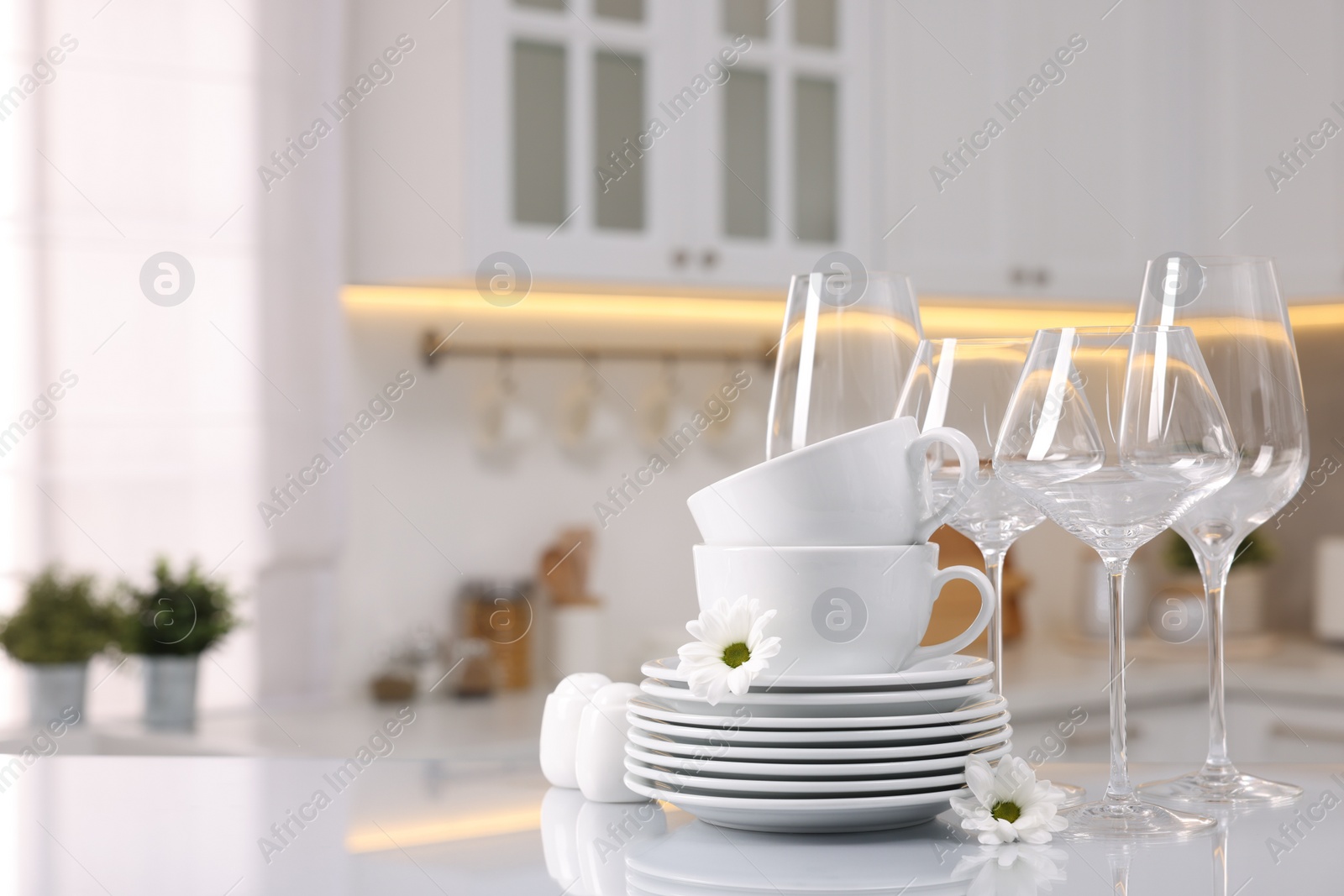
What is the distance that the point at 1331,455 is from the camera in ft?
10.3

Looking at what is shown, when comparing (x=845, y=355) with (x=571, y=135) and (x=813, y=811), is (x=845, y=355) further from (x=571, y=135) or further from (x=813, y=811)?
(x=571, y=135)

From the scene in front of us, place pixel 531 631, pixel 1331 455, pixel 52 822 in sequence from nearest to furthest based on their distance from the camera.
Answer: pixel 52 822 < pixel 531 631 < pixel 1331 455

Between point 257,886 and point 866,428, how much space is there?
34 cm

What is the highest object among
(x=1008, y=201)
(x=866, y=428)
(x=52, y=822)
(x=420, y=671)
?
(x=1008, y=201)

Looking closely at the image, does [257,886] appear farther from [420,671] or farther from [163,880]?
[420,671]

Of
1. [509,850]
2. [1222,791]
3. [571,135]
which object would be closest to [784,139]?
[571,135]

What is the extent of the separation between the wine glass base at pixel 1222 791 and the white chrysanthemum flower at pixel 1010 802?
132 millimetres

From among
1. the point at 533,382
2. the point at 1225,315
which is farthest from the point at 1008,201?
the point at 1225,315

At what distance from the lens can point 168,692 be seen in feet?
7.11

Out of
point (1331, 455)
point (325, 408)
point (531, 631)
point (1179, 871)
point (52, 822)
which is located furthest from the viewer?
point (1331, 455)

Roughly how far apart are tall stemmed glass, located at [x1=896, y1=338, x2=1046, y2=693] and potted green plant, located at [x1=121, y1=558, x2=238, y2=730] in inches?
65.9

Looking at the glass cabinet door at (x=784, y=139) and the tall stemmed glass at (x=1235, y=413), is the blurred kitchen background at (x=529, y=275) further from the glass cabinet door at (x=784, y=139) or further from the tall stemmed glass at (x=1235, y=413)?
the tall stemmed glass at (x=1235, y=413)

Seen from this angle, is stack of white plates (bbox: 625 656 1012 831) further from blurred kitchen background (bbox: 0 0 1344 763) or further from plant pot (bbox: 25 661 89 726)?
plant pot (bbox: 25 661 89 726)

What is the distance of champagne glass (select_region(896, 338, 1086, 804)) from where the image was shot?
745mm
